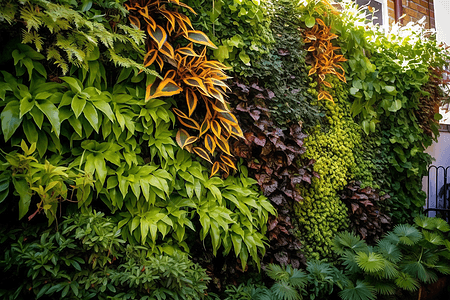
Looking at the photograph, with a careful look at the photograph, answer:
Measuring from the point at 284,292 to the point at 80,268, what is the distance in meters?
1.29

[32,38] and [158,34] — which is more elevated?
[158,34]

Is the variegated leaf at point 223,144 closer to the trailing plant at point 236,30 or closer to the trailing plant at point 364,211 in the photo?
the trailing plant at point 236,30

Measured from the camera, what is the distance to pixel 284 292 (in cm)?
206

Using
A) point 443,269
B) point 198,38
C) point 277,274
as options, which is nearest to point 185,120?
point 198,38

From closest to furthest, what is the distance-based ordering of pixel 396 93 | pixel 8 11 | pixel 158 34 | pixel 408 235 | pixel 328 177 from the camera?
1. pixel 8 11
2. pixel 158 34
3. pixel 408 235
4. pixel 328 177
5. pixel 396 93

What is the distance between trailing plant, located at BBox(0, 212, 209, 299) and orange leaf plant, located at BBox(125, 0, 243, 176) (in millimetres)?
794

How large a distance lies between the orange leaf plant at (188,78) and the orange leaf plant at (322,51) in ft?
4.05

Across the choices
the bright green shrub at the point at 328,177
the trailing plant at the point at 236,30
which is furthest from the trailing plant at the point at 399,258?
the trailing plant at the point at 236,30

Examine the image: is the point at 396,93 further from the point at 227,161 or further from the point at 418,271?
the point at 227,161

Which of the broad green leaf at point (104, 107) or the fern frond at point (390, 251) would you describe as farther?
the fern frond at point (390, 251)

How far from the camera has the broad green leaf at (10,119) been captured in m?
1.48

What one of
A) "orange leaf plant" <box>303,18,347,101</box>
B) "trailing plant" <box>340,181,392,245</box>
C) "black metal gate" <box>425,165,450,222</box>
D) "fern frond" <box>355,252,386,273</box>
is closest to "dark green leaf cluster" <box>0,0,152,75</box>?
"orange leaf plant" <box>303,18,347,101</box>

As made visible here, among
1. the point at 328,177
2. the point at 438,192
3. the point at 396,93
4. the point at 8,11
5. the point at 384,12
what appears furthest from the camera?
the point at 384,12

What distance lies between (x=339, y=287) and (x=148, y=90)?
2.04 m
